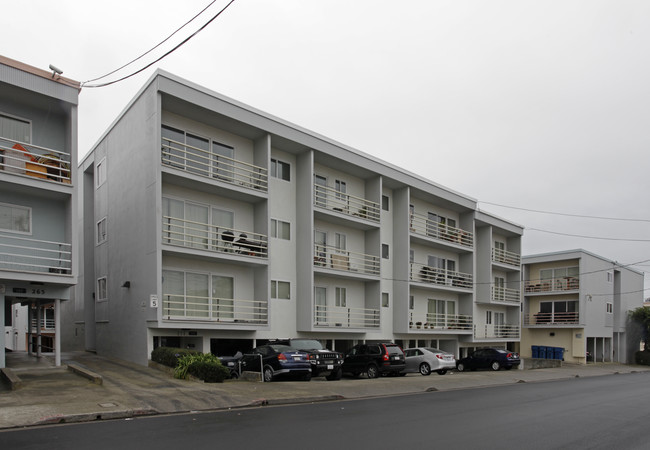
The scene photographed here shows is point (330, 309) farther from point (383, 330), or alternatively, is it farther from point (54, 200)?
point (54, 200)

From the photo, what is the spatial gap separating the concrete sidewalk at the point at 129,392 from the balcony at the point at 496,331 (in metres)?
19.1

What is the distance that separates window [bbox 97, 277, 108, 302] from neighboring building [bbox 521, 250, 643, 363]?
3689 centimetres

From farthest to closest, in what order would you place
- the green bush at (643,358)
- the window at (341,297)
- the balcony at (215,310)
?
the green bush at (643,358)
the window at (341,297)
the balcony at (215,310)

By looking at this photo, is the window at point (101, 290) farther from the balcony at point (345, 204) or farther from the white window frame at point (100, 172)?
the balcony at point (345, 204)

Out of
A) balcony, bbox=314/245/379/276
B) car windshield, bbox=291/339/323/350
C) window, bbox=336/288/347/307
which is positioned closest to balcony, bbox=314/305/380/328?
window, bbox=336/288/347/307

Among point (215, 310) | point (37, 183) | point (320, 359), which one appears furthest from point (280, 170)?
point (37, 183)

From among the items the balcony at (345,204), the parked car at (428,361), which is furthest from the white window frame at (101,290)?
the parked car at (428,361)

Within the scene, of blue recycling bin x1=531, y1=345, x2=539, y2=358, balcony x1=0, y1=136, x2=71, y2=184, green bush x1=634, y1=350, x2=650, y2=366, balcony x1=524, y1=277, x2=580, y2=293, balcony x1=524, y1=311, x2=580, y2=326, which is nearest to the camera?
balcony x1=0, y1=136, x2=71, y2=184

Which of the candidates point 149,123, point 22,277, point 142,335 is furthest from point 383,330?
point 22,277

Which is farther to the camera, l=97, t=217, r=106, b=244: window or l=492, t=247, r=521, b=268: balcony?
l=492, t=247, r=521, b=268: balcony

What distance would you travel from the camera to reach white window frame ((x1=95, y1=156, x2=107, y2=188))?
2614 cm

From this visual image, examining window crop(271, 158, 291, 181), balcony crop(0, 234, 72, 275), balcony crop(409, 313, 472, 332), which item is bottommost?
balcony crop(409, 313, 472, 332)

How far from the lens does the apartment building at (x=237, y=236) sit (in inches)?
834

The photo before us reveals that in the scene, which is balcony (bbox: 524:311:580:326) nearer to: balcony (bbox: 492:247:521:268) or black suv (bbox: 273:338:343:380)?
balcony (bbox: 492:247:521:268)
